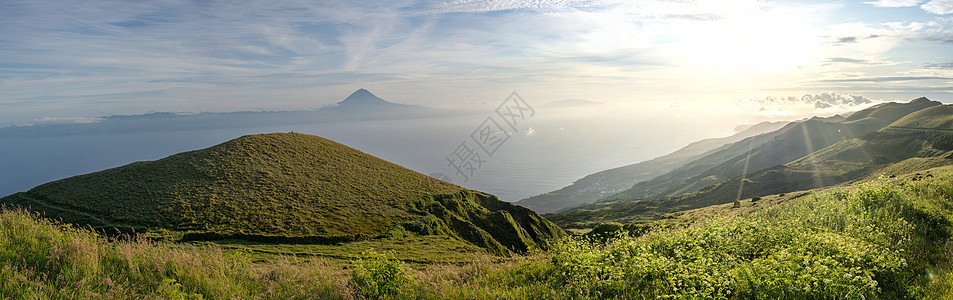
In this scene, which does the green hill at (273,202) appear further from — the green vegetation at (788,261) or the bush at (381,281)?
the bush at (381,281)

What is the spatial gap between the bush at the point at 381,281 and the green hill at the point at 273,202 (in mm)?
19019

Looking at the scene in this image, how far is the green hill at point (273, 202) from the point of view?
28203 millimetres

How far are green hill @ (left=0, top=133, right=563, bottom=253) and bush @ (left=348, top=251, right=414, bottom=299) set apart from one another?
19019 mm

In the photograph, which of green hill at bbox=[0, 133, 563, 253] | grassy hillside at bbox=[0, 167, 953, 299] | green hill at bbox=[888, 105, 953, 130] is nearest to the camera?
grassy hillside at bbox=[0, 167, 953, 299]

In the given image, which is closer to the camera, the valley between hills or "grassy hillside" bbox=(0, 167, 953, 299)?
"grassy hillside" bbox=(0, 167, 953, 299)

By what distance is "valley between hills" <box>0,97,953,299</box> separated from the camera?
6488 millimetres

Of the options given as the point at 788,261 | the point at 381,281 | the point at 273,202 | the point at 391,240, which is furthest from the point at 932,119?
the point at 381,281

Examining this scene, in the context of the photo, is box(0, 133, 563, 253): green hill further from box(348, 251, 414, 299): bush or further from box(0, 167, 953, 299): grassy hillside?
box(348, 251, 414, 299): bush

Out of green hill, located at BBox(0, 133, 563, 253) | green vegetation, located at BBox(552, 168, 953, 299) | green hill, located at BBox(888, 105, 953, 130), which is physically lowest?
green hill, located at BBox(0, 133, 563, 253)

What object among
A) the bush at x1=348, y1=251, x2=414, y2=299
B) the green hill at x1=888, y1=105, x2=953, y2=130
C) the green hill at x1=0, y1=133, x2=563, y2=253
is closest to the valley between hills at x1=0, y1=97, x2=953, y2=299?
the bush at x1=348, y1=251, x2=414, y2=299

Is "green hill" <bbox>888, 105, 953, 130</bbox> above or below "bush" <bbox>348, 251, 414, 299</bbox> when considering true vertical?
above

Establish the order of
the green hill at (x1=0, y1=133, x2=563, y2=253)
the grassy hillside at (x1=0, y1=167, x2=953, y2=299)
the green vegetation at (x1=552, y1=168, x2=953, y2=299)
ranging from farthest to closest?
the green hill at (x1=0, y1=133, x2=563, y2=253) < the green vegetation at (x1=552, y1=168, x2=953, y2=299) < the grassy hillside at (x1=0, y1=167, x2=953, y2=299)

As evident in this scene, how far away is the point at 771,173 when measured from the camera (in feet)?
424

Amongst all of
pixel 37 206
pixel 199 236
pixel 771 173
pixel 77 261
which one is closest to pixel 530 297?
pixel 77 261
